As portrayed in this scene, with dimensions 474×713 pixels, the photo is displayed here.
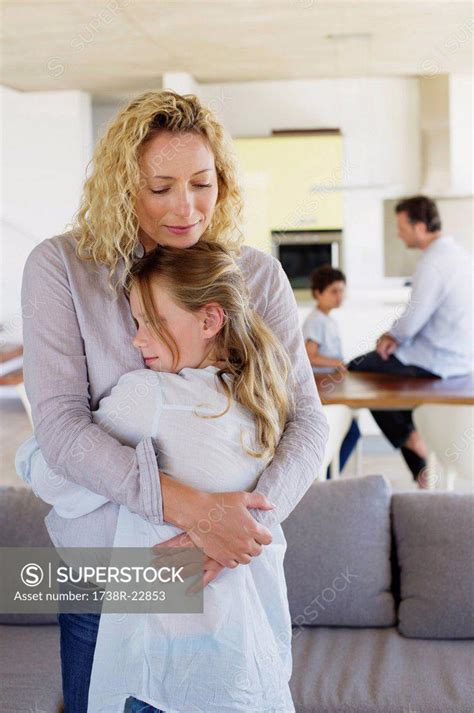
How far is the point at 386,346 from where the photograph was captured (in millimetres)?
4719

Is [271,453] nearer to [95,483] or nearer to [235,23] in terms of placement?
[95,483]

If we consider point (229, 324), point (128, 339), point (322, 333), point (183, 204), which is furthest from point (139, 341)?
point (322, 333)

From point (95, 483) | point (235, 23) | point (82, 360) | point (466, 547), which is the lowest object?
point (466, 547)

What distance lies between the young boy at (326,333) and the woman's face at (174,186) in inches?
120

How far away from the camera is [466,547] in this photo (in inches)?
98.3

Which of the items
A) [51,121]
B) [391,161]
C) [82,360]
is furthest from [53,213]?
[82,360]

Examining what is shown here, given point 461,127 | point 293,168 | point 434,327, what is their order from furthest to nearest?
point 293,168, point 461,127, point 434,327

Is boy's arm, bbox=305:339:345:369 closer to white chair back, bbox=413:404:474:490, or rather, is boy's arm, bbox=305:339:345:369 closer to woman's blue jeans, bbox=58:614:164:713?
white chair back, bbox=413:404:474:490

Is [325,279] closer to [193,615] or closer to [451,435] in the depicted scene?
[451,435]

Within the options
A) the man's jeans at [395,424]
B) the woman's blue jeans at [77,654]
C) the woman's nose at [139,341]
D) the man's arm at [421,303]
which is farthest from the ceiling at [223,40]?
the woman's blue jeans at [77,654]

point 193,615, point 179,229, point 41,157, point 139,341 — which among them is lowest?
point 193,615

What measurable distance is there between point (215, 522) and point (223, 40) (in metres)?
4.99

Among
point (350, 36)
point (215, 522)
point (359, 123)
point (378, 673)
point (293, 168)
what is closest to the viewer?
point (215, 522)

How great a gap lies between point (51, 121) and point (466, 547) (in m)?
6.39
